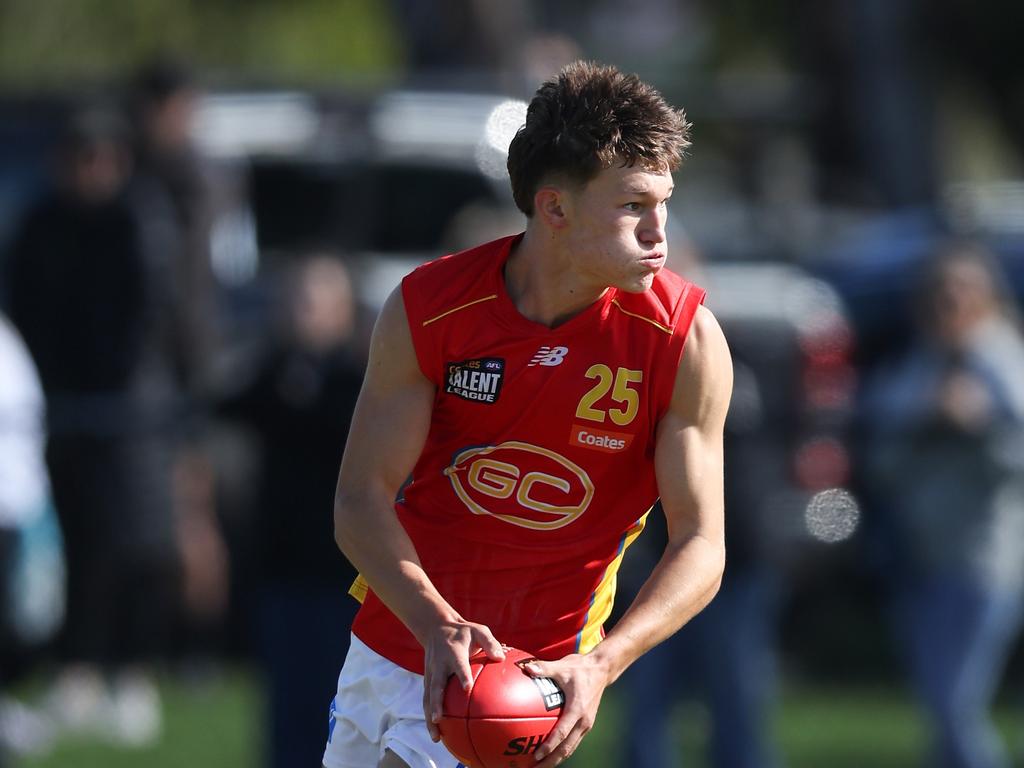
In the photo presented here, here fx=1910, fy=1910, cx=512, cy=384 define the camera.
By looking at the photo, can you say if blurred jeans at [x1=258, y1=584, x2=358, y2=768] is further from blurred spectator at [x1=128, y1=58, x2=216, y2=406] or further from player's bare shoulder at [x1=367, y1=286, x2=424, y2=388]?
player's bare shoulder at [x1=367, y1=286, x2=424, y2=388]

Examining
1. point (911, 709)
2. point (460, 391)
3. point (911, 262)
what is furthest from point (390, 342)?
point (911, 262)

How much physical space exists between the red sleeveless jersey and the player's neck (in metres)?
0.03

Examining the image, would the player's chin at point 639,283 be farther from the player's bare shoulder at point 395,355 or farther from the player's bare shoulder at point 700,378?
the player's bare shoulder at point 395,355

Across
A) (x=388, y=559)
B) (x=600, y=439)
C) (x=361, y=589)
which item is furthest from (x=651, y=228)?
(x=361, y=589)

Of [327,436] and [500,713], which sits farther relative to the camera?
[327,436]

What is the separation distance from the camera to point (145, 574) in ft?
33.3

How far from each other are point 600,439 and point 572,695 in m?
0.65

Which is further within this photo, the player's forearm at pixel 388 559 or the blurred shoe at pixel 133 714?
the blurred shoe at pixel 133 714

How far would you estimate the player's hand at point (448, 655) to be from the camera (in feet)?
13.4

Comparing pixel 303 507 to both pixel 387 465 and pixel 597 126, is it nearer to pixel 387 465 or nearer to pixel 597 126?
pixel 387 465

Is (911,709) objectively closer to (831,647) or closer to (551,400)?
(831,647)

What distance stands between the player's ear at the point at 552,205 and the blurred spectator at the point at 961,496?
4711 mm

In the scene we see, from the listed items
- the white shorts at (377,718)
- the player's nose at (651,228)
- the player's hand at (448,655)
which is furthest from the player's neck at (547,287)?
the white shorts at (377,718)

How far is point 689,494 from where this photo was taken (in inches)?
172
